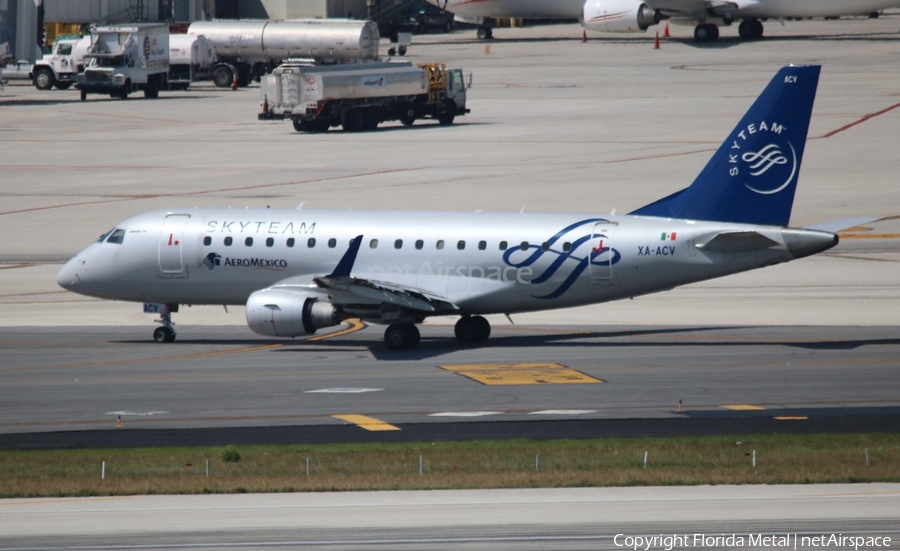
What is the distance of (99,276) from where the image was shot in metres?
40.9

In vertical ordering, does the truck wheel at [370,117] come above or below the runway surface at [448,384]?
above

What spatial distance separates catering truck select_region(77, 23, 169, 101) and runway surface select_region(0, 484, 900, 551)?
91591 millimetres

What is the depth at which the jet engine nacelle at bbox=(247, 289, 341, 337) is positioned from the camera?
121 feet

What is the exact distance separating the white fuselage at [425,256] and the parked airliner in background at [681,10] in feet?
294

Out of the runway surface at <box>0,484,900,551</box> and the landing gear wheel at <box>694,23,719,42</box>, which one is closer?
the runway surface at <box>0,484,900,551</box>

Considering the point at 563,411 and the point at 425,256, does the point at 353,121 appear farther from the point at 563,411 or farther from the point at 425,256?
A: the point at 563,411

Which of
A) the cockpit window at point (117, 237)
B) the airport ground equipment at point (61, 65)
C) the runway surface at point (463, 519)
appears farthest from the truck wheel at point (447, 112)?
the runway surface at point (463, 519)

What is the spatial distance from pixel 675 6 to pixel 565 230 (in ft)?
298

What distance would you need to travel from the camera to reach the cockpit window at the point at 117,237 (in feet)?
134

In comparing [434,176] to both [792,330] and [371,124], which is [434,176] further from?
[792,330]

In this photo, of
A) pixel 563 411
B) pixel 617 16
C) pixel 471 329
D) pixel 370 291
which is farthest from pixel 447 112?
pixel 563 411

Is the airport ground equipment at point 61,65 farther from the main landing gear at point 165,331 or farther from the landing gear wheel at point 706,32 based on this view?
the main landing gear at point 165,331

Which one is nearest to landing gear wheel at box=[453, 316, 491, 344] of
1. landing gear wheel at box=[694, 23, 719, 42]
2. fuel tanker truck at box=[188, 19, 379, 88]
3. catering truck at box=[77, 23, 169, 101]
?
catering truck at box=[77, 23, 169, 101]

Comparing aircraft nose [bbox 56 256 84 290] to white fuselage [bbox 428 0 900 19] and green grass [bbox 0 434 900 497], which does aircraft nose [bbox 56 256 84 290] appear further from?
white fuselage [bbox 428 0 900 19]
